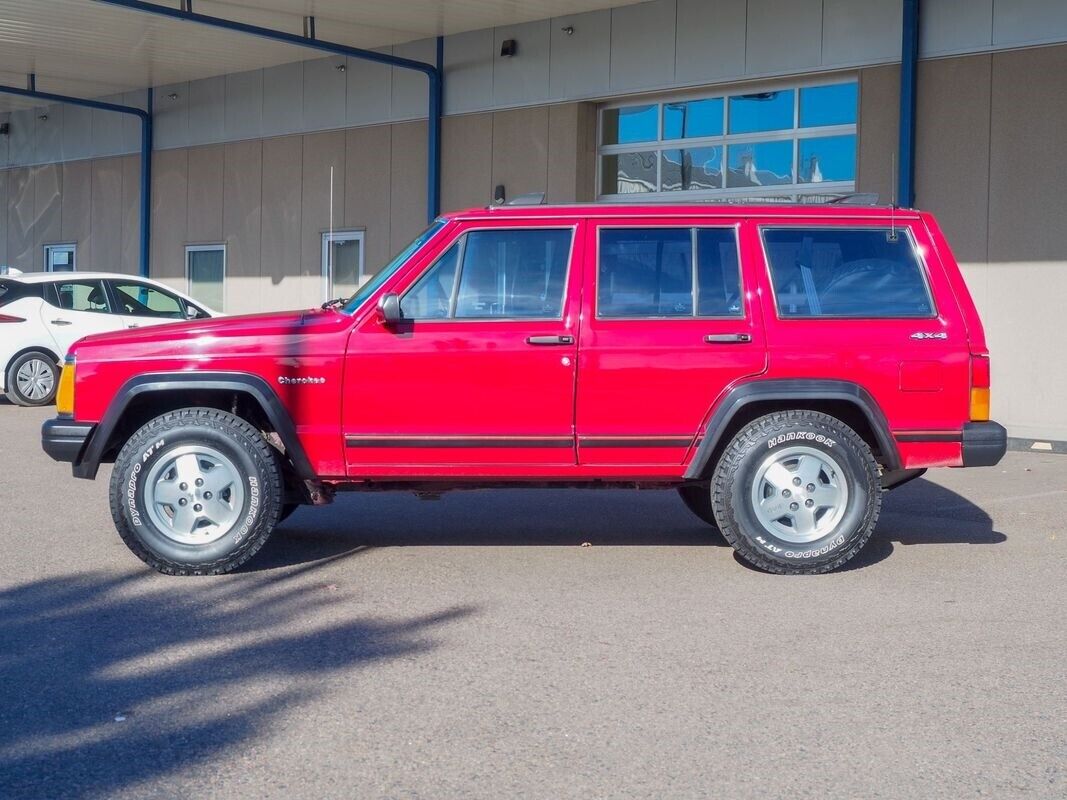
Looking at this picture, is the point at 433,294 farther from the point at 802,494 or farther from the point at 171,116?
the point at 171,116

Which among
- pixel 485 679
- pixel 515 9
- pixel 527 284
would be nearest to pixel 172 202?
pixel 515 9

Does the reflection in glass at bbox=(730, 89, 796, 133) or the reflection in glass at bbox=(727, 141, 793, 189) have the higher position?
the reflection in glass at bbox=(730, 89, 796, 133)

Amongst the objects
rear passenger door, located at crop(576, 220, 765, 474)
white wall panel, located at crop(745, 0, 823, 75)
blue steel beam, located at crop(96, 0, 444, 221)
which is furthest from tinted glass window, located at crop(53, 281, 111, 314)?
rear passenger door, located at crop(576, 220, 765, 474)

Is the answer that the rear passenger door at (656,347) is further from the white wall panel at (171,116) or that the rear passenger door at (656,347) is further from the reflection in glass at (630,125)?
the white wall panel at (171,116)

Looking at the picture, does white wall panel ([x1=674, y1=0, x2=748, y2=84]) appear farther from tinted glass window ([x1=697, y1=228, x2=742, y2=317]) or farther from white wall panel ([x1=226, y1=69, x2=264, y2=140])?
tinted glass window ([x1=697, y1=228, x2=742, y2=317])

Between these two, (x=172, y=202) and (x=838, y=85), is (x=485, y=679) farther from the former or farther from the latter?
(x=172, y=202)

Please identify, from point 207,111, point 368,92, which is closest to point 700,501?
point 368,92

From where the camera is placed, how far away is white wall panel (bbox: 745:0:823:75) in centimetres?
1509

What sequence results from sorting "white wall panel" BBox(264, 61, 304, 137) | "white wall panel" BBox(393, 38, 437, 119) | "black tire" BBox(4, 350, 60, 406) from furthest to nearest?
"white wall panel" BBox(264, 61, 304, 137)
"white wall panel" BBox(393, 38, 437, 119)
"black tire" BBox(4, 350, 60, 406)

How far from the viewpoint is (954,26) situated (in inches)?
546

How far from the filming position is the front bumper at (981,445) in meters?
6.91

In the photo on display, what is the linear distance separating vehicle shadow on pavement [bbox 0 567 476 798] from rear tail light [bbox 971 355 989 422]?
288 centimetres

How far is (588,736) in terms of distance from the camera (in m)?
4.38

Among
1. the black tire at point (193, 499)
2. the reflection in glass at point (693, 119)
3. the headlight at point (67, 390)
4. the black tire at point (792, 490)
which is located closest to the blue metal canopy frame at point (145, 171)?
the reflection in glass at point (693, 119)
